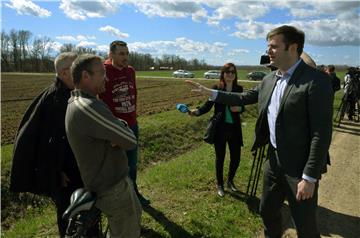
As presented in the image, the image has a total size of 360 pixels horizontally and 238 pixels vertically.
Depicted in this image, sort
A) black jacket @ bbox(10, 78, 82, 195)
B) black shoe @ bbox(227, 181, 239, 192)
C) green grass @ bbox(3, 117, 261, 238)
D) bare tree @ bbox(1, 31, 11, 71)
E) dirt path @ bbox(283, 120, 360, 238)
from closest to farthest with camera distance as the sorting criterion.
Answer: black jacket @ bbox(10, 78, 82, 195), green grass @ bbox(3, 117, 261, 238), dirt path @ bbox(283, 120, 360, 238), black shoe @ bbox(227, 181, 239, 192), bare tree @ bbox(1, 31, 11, 71)

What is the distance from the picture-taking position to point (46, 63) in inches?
3607

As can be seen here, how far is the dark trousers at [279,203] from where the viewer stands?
348cm

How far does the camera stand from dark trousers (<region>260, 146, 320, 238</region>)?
Answer: 11.4 feet

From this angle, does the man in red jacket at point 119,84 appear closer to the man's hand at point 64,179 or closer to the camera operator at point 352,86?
the man's hand at point 64,179

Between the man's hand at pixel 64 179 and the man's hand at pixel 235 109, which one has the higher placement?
the man's hand at pixel 235 109

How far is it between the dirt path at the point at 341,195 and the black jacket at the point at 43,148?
3.07 metres

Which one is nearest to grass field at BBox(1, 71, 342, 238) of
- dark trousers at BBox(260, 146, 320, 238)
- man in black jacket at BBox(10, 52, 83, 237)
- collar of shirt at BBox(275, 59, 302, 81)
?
dark trousers at BBox(260, 146, 320, 238)

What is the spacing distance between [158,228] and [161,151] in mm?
5529

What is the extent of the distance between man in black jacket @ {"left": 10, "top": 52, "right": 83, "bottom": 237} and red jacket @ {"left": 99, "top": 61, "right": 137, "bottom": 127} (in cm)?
158

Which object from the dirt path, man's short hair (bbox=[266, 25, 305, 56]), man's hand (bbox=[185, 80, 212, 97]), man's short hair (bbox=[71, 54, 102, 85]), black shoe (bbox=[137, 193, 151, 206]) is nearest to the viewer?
man's short hair (bbox=[71, 54, 102, 85])

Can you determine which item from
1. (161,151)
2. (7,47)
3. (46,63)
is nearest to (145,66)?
(46,63)

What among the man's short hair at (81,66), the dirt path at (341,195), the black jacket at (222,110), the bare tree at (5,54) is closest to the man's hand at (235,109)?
the black jacket at (222,110)

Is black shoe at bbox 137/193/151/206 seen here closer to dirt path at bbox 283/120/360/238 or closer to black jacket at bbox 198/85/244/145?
black jacket at bbox 198/85/244/145

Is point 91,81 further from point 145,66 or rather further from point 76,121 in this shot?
point 145,66
